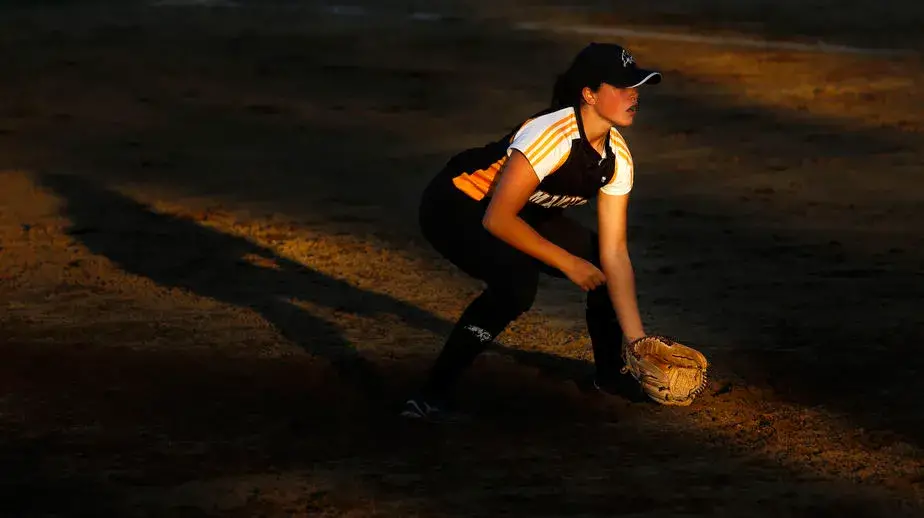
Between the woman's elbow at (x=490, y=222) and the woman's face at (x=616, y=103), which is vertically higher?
the woman's face at (x=616, y=103)

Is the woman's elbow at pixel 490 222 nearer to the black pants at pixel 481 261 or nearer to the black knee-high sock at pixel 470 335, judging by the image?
the black pants at pixel 481 261

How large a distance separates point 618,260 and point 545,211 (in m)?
0.33

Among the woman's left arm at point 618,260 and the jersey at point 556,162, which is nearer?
the jersey at point 556,162

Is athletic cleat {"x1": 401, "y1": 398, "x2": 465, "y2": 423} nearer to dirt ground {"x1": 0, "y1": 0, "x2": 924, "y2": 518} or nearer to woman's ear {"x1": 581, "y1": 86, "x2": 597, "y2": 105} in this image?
dirt ground {"x1": 0, "y1": 0, "x2": 924, "y2": 518}

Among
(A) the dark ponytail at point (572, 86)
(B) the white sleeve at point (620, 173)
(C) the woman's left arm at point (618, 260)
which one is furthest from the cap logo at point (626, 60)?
(C) the woman's left arm at point (618, 260)

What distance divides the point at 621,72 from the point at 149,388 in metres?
2.32

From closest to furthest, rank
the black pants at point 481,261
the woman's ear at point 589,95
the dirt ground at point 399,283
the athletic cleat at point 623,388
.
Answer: the dirt ground at point 399,283 < the woman's ear at point 589,95 < the black pants at point 481,261 < the athletic cleat at point 623,388

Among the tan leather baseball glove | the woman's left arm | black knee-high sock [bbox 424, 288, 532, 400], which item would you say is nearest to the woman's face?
the woman's left arm

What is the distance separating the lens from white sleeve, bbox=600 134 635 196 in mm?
5672

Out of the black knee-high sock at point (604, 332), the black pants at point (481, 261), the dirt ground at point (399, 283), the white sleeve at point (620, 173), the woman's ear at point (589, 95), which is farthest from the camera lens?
the black knee-high sock at point (604, 332)

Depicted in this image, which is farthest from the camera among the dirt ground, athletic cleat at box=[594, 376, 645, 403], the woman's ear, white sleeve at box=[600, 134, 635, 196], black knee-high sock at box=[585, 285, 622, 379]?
athletic cleat at box=[594, 376, 645, 403]

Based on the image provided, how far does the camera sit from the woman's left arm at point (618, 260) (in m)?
5.76

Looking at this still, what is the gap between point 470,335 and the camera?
5.63 m

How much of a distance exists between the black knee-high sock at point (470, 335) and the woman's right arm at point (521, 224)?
0.76 feet
